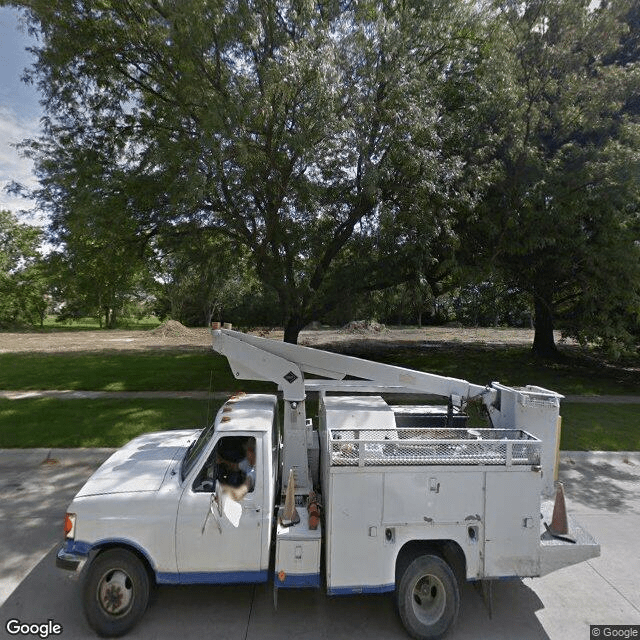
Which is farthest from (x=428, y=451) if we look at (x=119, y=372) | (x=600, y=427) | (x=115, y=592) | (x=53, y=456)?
(x=119, y=372)

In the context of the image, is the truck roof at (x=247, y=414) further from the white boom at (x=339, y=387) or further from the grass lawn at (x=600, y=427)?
the grass lawn at (x=600, y=427)

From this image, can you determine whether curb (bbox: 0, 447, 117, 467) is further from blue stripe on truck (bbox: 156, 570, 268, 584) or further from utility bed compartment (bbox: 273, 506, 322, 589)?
utility bed compartment (bbox: 273, 506, 322, 589)

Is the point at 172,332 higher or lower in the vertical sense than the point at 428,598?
higher

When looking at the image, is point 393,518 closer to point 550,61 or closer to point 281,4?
point 281,4

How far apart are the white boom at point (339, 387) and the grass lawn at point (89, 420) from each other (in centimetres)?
524

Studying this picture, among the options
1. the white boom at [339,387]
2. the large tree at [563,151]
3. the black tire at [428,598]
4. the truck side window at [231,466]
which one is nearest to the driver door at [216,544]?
the truck side window at [231,466]

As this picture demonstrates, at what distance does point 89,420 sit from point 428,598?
8.65m

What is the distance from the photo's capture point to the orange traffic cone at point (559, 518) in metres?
4.55

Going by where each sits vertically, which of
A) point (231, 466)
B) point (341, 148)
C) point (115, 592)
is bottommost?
point (115, 592)

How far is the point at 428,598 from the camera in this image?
430cm

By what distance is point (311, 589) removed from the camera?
4.91 m

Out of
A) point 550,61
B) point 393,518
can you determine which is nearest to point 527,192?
point 550,61

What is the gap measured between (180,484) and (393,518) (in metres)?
Answer: 1.88

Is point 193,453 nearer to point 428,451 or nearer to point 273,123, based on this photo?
point 428,451
